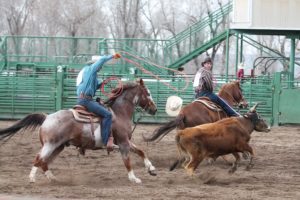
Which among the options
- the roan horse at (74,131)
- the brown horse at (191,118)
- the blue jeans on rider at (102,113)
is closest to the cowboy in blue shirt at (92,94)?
the blue jeans on rider at (102,113)

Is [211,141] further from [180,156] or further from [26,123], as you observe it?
[26,123]

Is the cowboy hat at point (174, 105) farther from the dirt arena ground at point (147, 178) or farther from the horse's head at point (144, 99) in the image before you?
the horse's head at point (144, 99)

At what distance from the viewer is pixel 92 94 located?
11148 mm

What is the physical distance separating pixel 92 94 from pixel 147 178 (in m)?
1.64

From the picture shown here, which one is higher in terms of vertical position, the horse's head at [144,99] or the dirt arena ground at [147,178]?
the horse's head at [144,99]

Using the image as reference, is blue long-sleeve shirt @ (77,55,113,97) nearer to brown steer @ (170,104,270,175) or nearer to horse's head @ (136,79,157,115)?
horse's head @ (136,79,157,115)

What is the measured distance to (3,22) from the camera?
2109 inches

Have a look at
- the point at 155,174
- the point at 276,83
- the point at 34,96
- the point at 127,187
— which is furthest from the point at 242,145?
the point at 34,96

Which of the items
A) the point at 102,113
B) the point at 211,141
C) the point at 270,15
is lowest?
the point at 211,141

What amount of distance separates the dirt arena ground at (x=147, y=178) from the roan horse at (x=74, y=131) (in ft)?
1.04

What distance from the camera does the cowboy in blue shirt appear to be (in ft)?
36.0

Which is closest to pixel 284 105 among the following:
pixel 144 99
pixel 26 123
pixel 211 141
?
pixel 144 99

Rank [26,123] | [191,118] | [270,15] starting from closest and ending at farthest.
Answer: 1. [26,123]
2. [191,118]
3. [270,15]

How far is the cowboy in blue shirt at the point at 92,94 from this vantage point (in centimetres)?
1098
